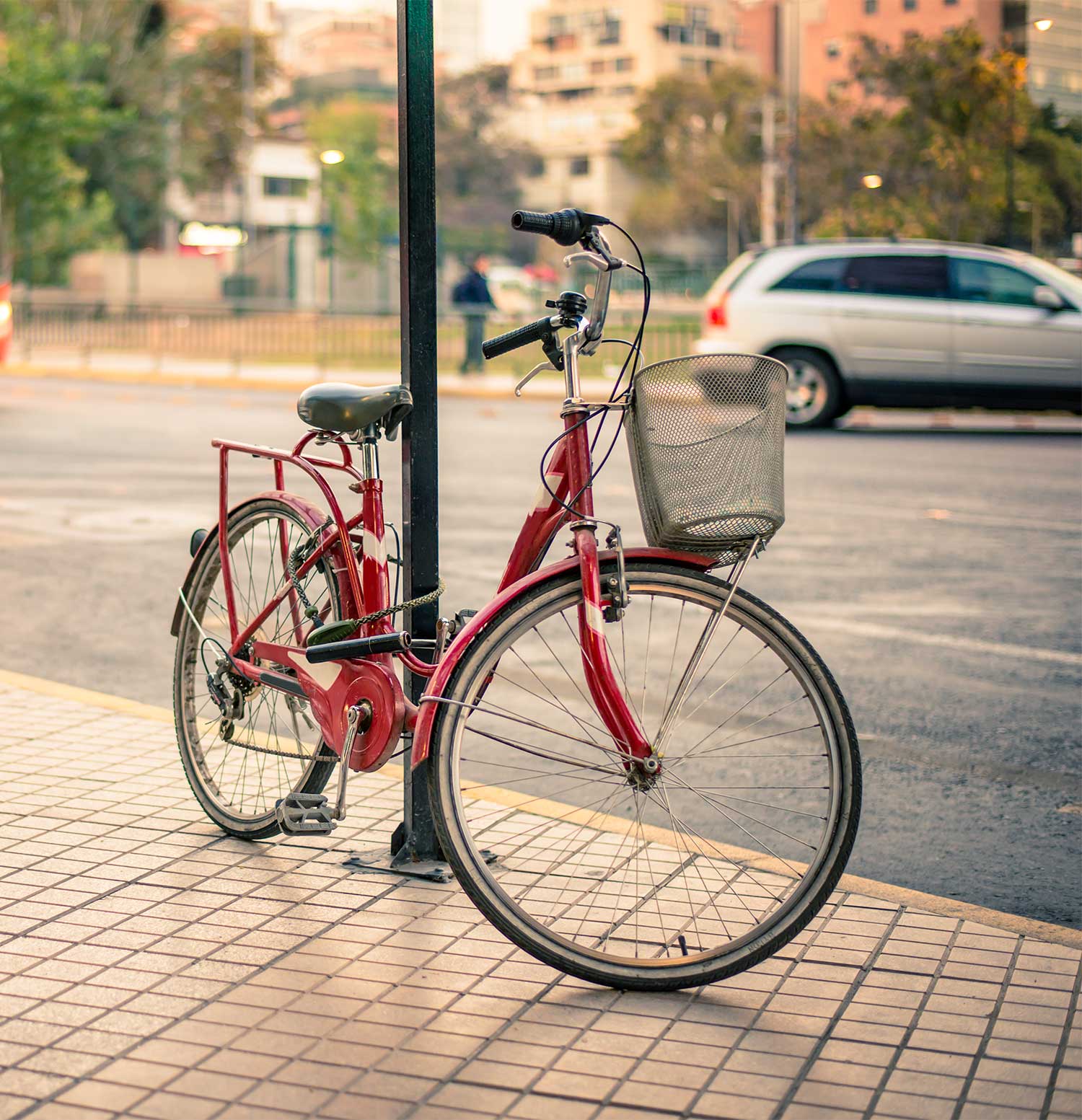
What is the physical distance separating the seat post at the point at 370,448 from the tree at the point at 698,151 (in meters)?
72.4

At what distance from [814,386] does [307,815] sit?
46.3ft

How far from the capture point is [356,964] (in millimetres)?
3596

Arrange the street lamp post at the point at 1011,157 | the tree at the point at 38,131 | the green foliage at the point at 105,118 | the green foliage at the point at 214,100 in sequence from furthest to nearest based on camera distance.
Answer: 1. the green foliage at the point at 214,100
2. the green foliage at the point at 105,118
3. the tree at the point at 38,131
4. the street lamp post at the point at 1011,157

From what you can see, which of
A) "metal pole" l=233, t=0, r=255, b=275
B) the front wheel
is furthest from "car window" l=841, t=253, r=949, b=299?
"metal pole" l=233, t=0, r=255, b=275

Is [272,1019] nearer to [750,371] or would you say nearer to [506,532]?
[750,371]

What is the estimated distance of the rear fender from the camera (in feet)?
13.4

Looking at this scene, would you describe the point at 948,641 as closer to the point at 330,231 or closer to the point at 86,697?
the point at 86,697

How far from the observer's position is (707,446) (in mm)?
3414

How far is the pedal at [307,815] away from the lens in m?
4.03

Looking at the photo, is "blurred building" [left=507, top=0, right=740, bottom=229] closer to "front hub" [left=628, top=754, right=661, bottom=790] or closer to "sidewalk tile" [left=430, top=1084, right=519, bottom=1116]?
"front hub" [left=628, top=754, right=661, bottom=790]

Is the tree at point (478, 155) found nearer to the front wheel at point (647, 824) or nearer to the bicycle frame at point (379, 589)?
the front wheel at point (647, 824)

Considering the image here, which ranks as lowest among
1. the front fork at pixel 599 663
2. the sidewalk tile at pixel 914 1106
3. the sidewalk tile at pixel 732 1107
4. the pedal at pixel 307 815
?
the sidewalk tile at pixel 914 1106

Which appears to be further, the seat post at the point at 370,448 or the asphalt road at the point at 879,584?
the asphalt road at the point at 879,584

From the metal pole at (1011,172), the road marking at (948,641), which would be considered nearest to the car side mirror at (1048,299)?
the metal pole at (1011,172)
